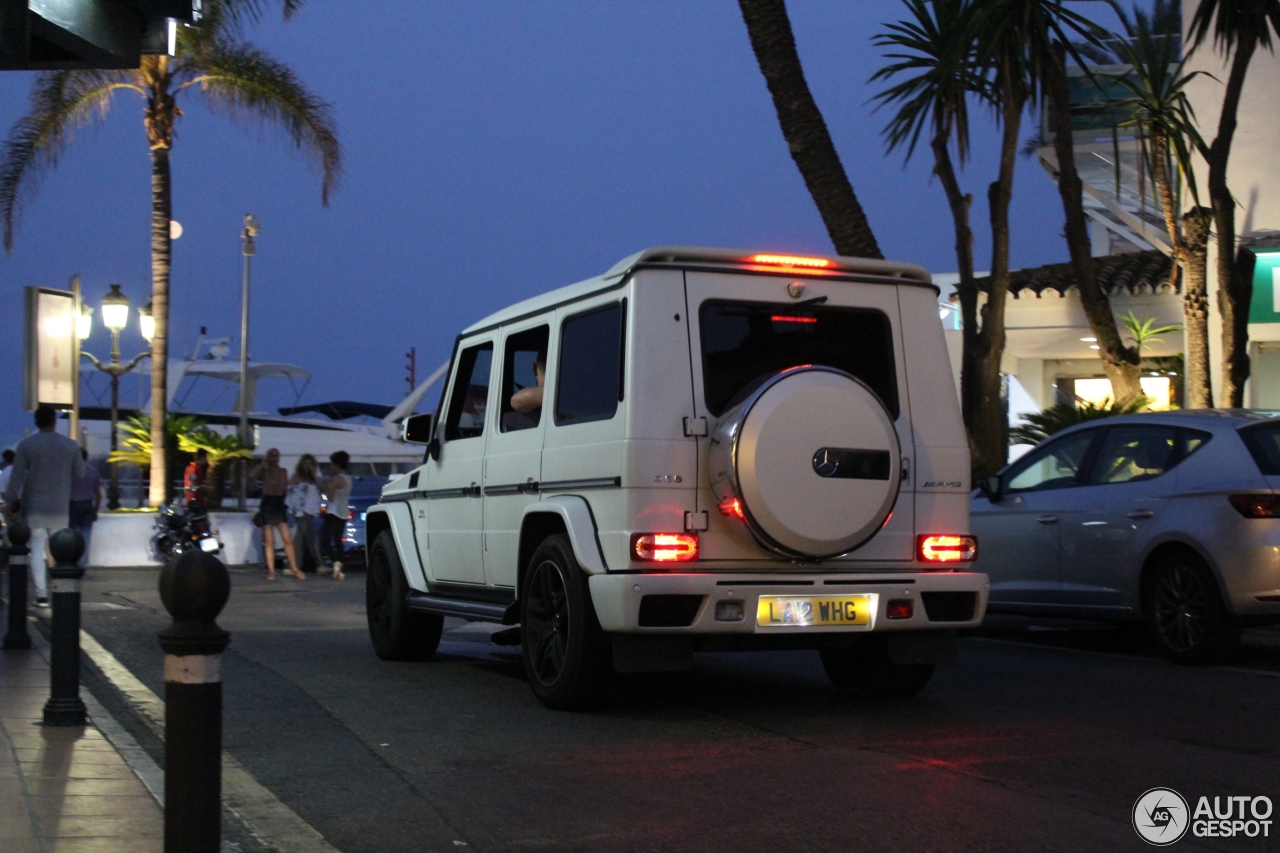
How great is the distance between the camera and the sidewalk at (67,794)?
4.75 metres

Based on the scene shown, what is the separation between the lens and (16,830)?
4871 mm

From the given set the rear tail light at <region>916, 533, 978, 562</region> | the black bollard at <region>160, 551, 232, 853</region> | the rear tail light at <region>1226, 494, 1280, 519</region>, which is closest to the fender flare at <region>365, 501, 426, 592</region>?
the rear tail light at <region>916, 533, 978, 562</region>

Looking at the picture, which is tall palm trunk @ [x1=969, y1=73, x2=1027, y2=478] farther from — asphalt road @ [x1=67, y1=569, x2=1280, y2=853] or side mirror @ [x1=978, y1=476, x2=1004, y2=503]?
asphalt road @ [x1=67, y1=569, x2=1280, y2=853]

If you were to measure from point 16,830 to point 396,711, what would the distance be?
294 centimetres

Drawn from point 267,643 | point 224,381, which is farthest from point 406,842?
point 224,381

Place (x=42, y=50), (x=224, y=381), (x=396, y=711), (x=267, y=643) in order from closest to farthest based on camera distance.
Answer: (x=42, y=50) → (x=396, y=711) → (x=267, y=643) → (x=224, y=381)

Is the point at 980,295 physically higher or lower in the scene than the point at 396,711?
higher

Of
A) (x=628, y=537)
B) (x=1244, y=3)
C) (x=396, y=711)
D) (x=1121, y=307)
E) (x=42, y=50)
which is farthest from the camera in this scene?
(x=1121, y=307)

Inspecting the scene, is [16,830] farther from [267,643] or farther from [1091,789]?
[267,643]

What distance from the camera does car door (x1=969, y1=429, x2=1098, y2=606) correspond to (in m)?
10.5

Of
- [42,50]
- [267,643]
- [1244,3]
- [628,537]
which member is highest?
[1244,3]

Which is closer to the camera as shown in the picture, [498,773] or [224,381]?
[498,773]

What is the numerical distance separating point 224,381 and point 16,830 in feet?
161

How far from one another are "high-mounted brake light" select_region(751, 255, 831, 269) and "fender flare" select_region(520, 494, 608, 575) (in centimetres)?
151
